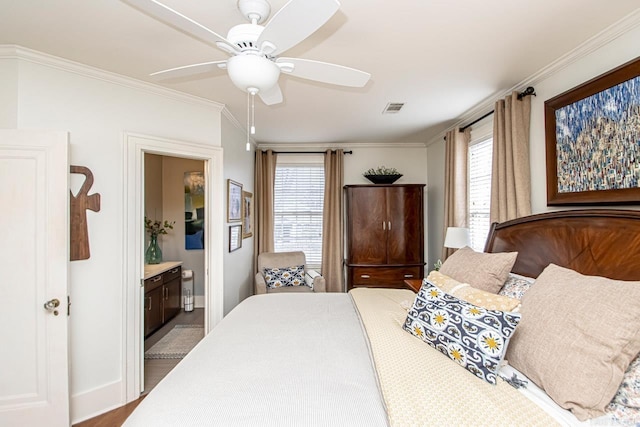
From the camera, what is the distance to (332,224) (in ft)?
14.3

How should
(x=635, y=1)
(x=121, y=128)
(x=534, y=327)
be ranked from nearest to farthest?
(x=534, y=327) < (x=635, y=1) < (x=121, y=128)

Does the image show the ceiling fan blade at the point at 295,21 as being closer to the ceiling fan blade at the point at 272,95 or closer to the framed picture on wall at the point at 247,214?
the ceiling fan blade at the point at 272,95

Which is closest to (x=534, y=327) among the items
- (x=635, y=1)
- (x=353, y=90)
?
(x=635, y=1)

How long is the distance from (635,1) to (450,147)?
1.99 meters

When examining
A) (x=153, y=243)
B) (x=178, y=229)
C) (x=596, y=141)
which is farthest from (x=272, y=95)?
(x=178, y=229)

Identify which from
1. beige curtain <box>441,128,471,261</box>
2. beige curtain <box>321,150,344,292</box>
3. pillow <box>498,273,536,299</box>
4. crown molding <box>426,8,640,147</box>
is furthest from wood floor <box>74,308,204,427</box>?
crown molding <box>426,8,640,147</box>

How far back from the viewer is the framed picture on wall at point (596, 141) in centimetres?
152

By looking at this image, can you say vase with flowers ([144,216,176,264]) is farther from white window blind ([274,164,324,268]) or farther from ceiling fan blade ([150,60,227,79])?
→ ceiling fan blade ([150,60,227,79])

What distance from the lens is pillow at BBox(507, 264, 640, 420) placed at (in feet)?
3.21

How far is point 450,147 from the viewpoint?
11.2 feet

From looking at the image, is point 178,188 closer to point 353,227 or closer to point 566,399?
point 353,227

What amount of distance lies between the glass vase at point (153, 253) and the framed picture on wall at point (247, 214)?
137 cm

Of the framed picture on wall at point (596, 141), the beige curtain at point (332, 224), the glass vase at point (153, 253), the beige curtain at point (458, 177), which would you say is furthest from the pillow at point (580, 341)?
the glass vase at point (153, 253)

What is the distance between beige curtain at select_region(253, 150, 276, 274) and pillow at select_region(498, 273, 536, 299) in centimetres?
320
